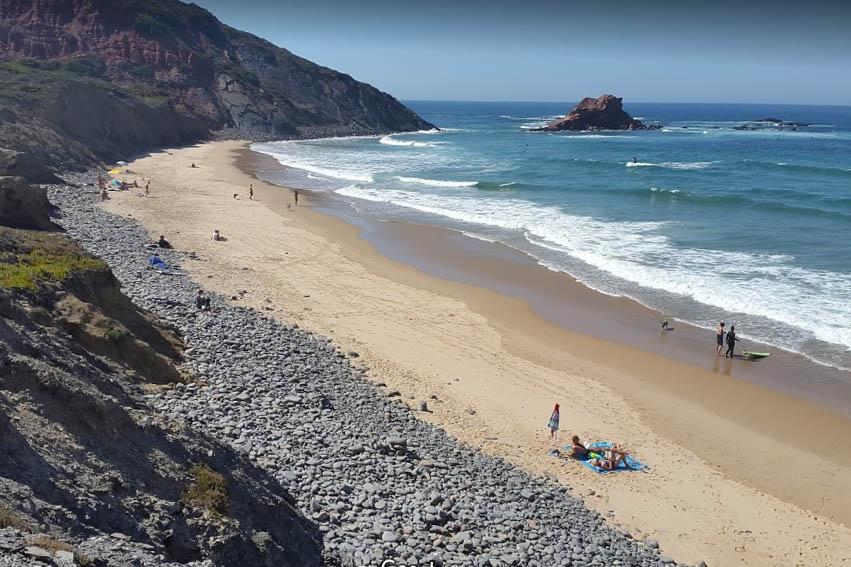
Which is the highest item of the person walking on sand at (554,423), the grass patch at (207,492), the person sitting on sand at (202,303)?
the grass patch at (207,492)

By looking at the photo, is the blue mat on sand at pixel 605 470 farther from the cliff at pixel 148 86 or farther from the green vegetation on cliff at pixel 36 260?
the cliff at pixel 148 86

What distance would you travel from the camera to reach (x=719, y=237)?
1198 inches

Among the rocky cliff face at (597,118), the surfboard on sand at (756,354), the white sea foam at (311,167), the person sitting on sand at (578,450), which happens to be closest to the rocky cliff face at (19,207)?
the person sitting on sand at (578,450)

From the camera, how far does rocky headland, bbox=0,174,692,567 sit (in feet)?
19.7

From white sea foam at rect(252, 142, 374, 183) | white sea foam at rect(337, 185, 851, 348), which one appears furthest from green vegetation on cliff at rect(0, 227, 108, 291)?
white sea foam at rect(252, 142, 374, 183)

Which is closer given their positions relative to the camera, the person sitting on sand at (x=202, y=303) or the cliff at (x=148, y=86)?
the person sitting on sand at (x=202, y=303)

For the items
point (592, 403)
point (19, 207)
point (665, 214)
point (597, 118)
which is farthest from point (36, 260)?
point (597, 118)

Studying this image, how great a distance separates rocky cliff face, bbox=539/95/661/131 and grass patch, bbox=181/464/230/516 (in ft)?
369

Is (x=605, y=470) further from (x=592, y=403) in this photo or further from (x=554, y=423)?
(x=592, y=403)

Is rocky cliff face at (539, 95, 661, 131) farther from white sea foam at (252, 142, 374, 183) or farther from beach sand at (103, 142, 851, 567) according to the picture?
beach sand at (103, 142, 851, 567)

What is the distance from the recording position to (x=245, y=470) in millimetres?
7980

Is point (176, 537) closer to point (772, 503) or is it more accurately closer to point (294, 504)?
point (294, 504)

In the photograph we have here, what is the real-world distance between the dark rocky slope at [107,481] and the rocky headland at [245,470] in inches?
0.7

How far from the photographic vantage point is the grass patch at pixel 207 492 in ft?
22.1
